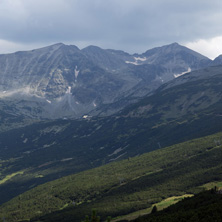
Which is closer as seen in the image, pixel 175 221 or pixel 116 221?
pixel 175 221

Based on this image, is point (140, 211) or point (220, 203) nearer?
point (220, 203)

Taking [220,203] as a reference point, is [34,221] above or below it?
below

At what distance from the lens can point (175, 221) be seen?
11262cm

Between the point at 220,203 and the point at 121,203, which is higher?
the point at 220,203

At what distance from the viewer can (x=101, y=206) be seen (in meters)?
199

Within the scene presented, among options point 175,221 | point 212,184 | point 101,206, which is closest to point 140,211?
point 101,206

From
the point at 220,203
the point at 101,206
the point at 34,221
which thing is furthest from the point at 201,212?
the point at 34,221

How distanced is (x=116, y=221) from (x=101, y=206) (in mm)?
36437

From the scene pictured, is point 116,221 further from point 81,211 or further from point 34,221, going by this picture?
point 34,221

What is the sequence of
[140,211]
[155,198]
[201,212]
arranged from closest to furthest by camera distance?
[201,212], [140,211], [155,198]

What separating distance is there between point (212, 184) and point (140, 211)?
4893 cm

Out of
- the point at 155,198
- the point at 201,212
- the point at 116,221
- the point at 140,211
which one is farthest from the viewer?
the point at 155,198

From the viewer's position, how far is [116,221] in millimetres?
164125

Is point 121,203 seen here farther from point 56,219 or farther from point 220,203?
point 220,203
